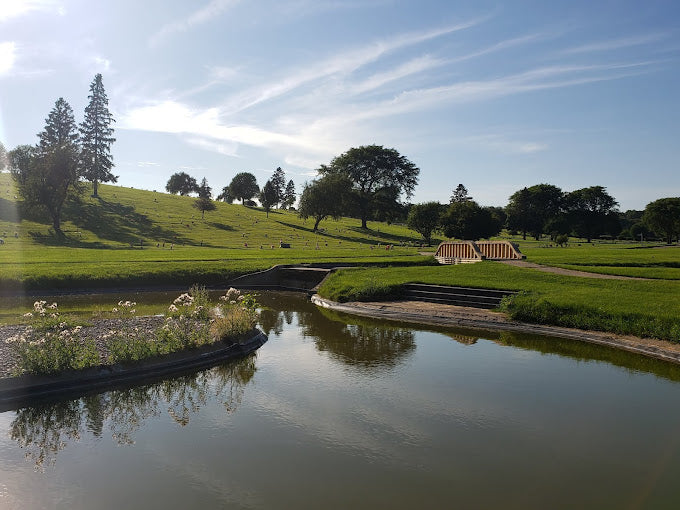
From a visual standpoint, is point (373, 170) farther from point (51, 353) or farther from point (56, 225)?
point (51, 353)

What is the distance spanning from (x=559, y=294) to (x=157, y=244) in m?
54.3

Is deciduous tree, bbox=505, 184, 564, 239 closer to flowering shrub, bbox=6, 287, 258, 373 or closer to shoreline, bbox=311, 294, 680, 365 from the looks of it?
shoreline, bbox=311, 294, 680, 365

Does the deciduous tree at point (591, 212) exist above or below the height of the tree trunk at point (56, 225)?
above

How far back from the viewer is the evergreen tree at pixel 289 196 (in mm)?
166750

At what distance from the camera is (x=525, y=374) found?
45.6 feet

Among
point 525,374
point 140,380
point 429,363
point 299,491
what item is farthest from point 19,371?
point 525,374

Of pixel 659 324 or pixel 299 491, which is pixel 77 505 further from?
pixel 659 324

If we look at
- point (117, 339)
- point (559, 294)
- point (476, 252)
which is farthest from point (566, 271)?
point (117, 339)

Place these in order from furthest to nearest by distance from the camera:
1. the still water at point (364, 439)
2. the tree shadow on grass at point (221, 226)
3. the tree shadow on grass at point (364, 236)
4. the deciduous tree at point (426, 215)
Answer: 1. the tree shadow on grass at point (364, 236)
2. the tree shadow on grass at point (221, 226)
3. the deciduous tree at point (426, 215)
4. the still water at point (364, 439)

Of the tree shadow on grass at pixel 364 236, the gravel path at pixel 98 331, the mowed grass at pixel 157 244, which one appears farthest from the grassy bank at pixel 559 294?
the tree shadow on grass at pixel 364 236

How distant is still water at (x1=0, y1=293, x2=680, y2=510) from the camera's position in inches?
296

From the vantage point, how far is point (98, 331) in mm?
16344

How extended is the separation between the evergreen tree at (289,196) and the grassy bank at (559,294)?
136 meters

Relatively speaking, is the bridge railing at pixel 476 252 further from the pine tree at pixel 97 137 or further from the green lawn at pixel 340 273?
the pine tree at pixel 97 137
